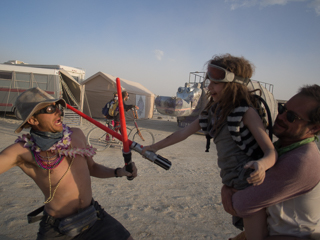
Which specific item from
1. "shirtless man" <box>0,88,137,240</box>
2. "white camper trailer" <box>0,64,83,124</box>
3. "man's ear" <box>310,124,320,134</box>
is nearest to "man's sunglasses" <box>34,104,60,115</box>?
"shirtless man" <box>0,88,137,240</box>

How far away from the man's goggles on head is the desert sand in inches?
77.2

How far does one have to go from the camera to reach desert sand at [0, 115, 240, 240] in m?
2.62

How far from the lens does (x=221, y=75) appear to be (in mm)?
1486

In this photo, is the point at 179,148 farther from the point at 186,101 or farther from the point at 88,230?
the point at 88,230

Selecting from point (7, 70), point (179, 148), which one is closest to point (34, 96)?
point (179, 148)

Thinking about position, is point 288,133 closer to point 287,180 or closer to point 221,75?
point 287,180

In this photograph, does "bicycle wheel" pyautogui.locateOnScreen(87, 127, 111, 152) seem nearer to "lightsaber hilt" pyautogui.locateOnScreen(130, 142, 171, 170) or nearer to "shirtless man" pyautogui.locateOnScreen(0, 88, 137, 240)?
"shirtless man" pyautogui.locateOnScreen(0, 88, 137, 240)

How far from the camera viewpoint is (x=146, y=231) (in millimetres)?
2611

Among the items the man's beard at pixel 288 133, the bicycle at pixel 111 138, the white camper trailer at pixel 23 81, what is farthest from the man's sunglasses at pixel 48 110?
the white camper trailer at pixel 23 81

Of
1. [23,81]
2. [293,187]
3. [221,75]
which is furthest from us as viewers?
[23,81]

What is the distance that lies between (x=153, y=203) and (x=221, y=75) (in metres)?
2.50

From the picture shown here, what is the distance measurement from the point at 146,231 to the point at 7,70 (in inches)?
511

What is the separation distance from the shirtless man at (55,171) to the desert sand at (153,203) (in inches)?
42.4

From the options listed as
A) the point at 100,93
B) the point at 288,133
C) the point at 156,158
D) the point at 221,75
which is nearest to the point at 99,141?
the point at 156,158
